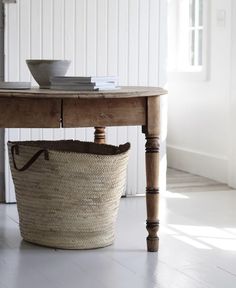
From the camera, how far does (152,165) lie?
297 cm

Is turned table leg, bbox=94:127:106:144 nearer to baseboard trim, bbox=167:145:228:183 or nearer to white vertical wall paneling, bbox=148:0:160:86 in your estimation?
white vertical wall paneling, bbox=148:0:160:86

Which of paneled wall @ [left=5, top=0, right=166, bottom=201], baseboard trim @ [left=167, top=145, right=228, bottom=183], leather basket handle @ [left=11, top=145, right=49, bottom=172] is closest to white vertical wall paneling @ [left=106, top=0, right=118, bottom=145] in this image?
paneled wall @ [left=5, top=0, right=166, bottom=201]

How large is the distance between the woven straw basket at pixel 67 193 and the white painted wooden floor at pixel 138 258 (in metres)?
0.07

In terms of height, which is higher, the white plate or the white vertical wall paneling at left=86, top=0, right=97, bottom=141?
the white vertical wall paneling at left=86, top=0, right=97, bottom=141

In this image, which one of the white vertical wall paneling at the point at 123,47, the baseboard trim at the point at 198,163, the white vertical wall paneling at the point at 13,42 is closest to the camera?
the white vertical wall paneling at the point at 13,42

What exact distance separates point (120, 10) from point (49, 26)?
458mm

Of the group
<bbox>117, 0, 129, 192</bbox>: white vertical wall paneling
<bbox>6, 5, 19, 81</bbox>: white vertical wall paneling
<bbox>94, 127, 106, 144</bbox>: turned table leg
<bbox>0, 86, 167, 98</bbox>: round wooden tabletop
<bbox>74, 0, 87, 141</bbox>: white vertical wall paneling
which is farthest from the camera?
<bbox>117, 0, 129, 192</bbox>: white vertical wall paneling

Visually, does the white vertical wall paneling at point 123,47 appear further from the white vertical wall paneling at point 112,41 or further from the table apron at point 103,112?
the table apron at point 103,112

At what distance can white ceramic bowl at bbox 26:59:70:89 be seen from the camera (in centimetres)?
306

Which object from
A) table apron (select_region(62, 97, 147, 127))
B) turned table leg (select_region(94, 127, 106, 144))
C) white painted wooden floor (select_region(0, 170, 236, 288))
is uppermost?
table apron (select_region(62, 97, 147, 127))

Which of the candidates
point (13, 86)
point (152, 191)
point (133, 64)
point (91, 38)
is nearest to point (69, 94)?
point (13, 86)

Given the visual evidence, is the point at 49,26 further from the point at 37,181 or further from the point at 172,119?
the point at 172,119

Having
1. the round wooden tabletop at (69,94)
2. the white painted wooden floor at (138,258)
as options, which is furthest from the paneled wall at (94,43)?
the round wooden tabletop at (69,94)

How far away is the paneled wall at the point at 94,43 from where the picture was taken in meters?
4.01
